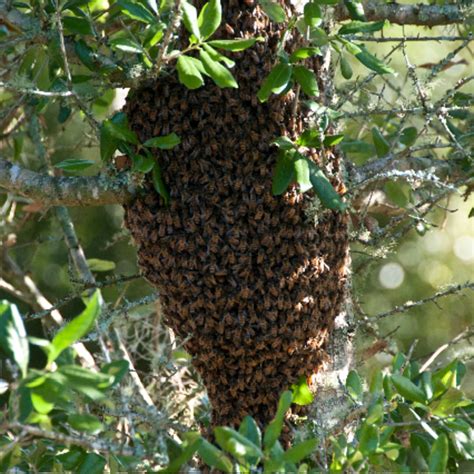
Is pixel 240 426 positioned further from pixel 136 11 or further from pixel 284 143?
pixel 136 11

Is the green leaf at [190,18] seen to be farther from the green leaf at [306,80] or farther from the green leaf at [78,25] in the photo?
the green leaf at [78,25]

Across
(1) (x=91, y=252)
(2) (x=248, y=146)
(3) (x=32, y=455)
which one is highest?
(2) (x=248, y=146)

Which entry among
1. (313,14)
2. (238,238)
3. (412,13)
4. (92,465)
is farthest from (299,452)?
(412,13)

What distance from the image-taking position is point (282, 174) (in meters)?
1.90

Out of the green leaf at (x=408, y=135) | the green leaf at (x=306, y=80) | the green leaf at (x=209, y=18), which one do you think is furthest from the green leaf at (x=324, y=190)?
the green leaf at (x=408, y=135)

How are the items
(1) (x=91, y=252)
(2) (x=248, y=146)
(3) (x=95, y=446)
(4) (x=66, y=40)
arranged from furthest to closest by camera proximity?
1. (1) (x=91, y=252)
2. (4) (x=66, y=40)
3. (2) (x=248, y=146)
4. (3) (x=95, y=446)

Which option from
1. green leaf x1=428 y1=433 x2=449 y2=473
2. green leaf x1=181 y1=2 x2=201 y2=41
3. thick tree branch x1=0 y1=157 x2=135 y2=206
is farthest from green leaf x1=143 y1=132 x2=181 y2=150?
green leaf x1=428 y1=433 x2=449 y2=473

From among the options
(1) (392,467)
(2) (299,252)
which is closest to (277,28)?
(2) (299,252)

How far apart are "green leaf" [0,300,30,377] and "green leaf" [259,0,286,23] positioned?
870 millimetres

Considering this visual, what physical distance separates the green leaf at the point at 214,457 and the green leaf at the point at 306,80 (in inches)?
31.3

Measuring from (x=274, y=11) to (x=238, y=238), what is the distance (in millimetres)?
499

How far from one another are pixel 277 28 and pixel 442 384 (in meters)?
0.88

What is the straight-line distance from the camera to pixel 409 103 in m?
2.29

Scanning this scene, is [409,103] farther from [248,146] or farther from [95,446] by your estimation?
[95,446]
